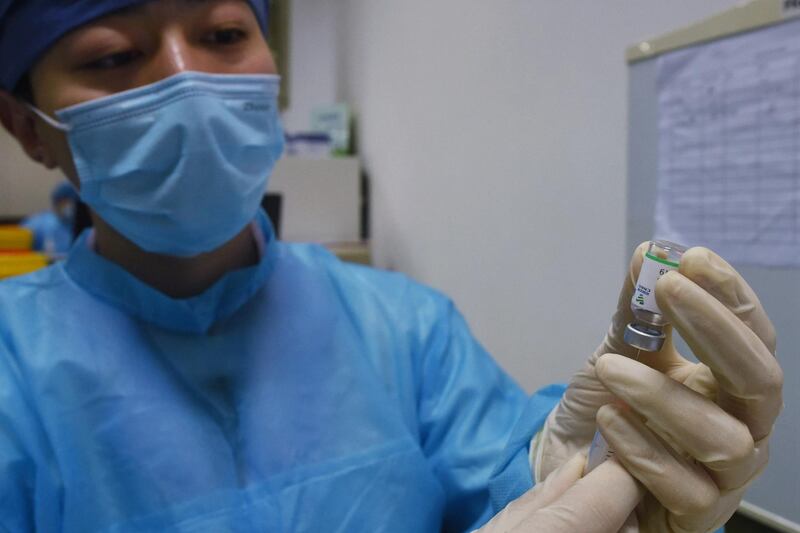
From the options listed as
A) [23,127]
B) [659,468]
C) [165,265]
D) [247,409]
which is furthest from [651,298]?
[23,127]

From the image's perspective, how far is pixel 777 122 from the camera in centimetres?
68

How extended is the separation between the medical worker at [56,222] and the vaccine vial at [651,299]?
2301mm

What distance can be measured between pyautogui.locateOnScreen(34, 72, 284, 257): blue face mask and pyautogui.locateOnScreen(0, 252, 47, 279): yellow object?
0.87 metres

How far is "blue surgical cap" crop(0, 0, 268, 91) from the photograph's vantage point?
2.28 ft

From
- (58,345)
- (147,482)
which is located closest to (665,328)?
(147,482)

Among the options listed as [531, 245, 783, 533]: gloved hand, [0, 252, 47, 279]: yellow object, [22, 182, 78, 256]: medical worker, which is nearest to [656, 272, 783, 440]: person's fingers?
[531, 245, 783, 533]: gloved hand

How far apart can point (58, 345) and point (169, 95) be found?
326 mm

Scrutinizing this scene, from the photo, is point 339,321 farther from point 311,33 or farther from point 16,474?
point 311,33

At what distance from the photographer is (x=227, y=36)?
0.78 meters

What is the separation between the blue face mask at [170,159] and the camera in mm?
717

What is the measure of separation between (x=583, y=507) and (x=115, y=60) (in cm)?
72

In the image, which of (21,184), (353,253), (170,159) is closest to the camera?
(170,159)

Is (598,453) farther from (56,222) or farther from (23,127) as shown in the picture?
(56,222)

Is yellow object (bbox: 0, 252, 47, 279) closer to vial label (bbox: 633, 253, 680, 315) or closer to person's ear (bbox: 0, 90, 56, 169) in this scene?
person's ear (bbox: 0, 90, 56, 169)
